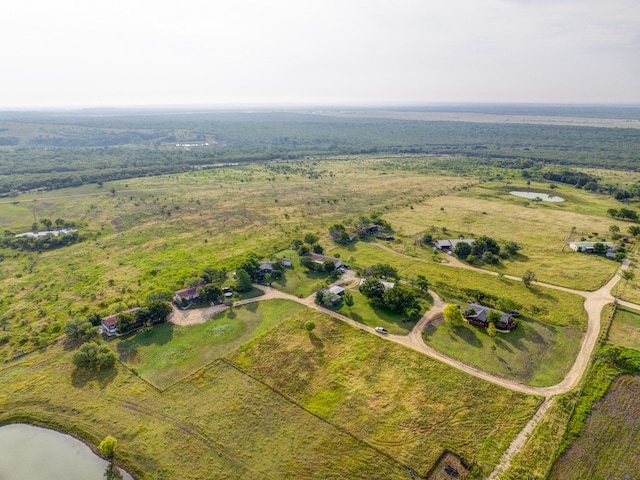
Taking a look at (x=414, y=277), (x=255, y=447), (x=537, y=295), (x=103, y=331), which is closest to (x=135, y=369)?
(x=103, y=331)

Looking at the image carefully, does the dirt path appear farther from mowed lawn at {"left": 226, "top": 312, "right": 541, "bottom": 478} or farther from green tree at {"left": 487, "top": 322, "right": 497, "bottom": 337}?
green tree at {"left": 487, "top": 322, "right": 497, "bottom": 337}

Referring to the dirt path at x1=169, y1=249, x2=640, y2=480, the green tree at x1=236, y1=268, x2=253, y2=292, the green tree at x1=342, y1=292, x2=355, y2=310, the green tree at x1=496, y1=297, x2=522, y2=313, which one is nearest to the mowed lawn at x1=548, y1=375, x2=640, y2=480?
the dirt path at x1=169, y1=249, x2=640, y2=480

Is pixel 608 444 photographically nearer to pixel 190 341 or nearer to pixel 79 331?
pixel 190 341

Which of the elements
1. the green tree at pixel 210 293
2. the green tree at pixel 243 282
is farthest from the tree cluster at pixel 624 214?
the green tree at pixel 210 293

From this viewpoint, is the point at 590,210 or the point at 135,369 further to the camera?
the point at 590,210

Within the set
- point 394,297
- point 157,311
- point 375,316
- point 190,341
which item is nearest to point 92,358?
point 157,311

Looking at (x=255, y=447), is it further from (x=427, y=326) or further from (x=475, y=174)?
(x=475, y=174)

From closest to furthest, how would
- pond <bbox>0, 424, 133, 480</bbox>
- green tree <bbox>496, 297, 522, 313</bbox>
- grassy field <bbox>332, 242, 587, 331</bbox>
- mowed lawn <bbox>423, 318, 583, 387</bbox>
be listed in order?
pond <bbox>0, 424, 133, 480</bbox> < mowed lawn <bbox>423, 318, 583, 387</bbox> < green tree <bbox>496, 297, 522, 313</bbox> < grassy field <bbox>332, 242, 587, 331</bbox>
